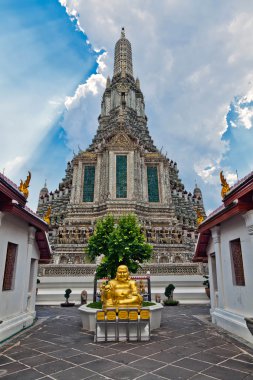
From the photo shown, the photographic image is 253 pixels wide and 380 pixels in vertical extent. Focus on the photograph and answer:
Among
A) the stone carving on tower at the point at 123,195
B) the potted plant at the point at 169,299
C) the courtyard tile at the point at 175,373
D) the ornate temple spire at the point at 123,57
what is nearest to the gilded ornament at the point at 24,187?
the courtyard tile at the point at 175,373

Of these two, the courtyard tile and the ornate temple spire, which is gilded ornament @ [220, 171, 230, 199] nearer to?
the courtyard tile

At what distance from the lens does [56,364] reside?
17.4ft

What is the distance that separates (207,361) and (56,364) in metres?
3.08

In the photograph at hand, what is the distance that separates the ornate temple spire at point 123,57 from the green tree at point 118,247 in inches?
1881

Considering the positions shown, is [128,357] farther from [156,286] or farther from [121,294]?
[156,286]

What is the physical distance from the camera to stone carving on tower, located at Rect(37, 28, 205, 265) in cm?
2981

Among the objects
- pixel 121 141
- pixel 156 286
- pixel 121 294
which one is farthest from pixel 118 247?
pixel 121 141

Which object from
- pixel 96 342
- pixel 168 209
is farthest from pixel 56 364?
pixel 168 209

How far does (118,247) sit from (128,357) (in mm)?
5129

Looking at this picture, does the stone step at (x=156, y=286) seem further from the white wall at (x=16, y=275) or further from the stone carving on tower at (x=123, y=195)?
the white wall at (x=16, y=275)

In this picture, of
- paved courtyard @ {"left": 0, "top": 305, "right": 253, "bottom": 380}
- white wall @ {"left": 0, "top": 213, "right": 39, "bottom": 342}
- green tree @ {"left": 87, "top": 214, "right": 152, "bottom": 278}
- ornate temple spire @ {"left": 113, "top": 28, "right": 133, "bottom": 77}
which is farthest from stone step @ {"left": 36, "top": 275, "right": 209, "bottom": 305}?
ornate temple spire @ {"left": 113, "top": 28, "right": 133, "bottom": 77}

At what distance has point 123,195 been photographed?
Answer: 34.9 metres

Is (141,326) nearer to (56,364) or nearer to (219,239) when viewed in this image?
(56,364)

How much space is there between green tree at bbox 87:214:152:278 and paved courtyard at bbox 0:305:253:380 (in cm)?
293
